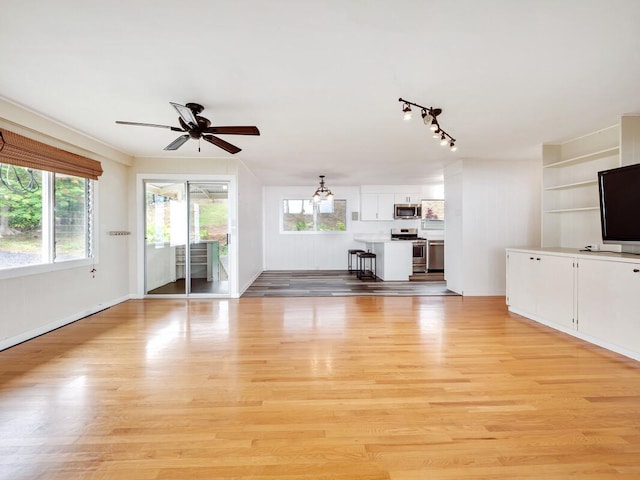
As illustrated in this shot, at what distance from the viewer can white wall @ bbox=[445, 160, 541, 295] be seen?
5363mm

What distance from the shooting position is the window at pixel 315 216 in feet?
28.6

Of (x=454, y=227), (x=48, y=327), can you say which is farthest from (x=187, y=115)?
(x=454, y=227)

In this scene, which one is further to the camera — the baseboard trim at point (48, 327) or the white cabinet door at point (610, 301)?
the baseboard trim at point (48, 327)

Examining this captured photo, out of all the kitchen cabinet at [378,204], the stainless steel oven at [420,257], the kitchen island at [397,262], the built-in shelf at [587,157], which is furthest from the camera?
the kitchen cabinet at [378,204]

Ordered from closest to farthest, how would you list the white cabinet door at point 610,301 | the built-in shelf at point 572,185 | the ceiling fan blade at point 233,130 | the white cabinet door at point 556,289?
the white cabinet door at point 610,301
the ceiling fan blade at point 233,130
the white cabinet door at point 556,289
the built-in shelf at point 572,185

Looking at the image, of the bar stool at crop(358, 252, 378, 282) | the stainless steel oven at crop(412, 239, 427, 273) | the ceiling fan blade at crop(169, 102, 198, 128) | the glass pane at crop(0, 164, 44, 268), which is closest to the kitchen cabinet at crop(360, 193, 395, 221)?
the stainless steel oven at crop(412, 239, 427, 273)

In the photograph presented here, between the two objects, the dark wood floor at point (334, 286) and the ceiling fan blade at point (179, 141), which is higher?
the ceiling fan blade at point (179, 141)

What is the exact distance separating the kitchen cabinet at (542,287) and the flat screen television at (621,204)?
1.54ft

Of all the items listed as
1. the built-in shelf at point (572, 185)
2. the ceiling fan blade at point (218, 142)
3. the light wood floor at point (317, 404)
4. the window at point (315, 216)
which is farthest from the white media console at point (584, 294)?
the window at point (315, 216)

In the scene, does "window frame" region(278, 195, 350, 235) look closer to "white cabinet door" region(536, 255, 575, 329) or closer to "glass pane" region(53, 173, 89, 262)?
"glass pane" region(53, 173, 89, 262)

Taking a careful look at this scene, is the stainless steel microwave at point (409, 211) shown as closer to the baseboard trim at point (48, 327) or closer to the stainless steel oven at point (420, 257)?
the stainless steel oven at point (420, 257)

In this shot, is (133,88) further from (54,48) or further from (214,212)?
(214,212)

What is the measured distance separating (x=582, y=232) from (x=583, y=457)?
3.60 metres

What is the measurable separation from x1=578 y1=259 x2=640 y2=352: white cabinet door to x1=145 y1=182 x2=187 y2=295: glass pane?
5500 millimetres
